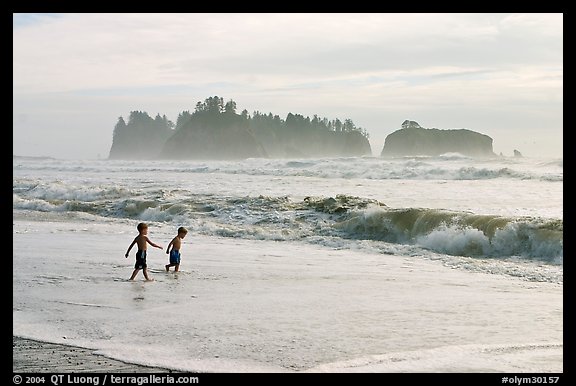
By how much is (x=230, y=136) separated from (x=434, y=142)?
134 feet

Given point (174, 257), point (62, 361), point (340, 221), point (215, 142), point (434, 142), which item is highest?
point (434, 142)

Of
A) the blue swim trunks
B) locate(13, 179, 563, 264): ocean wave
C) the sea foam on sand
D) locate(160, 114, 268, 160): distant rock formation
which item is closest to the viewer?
the sea foam on sand

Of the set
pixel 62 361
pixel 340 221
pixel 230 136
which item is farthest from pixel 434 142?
pixel 62 361

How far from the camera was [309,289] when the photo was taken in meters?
8.34

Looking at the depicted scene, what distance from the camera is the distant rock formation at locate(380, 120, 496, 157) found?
94819 mm

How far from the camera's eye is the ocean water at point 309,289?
18.0 ft

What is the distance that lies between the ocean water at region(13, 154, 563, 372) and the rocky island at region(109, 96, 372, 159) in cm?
9865

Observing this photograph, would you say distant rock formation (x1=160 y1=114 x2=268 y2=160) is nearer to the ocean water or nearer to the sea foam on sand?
the ocean water

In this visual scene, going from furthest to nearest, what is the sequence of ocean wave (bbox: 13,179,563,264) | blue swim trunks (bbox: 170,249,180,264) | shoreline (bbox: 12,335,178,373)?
ocean wave (bbox: 13,179,563,264)
blue swim trunks (bbox: 170,249,180,264)
shoreline (bbox: 12,335,178,373)

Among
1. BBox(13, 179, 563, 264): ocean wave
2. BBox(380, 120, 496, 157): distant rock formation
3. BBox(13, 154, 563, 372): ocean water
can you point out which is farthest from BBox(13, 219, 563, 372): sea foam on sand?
BBox(380, 120, 496, 157): distant rock formation

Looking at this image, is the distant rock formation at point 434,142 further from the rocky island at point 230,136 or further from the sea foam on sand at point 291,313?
the sea foam on sand at point 291,313

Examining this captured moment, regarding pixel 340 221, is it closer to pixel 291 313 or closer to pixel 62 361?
pixel 291 313
